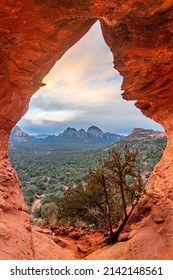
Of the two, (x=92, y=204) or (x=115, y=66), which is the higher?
(x=115, y=66)

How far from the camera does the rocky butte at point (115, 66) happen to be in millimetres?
8367

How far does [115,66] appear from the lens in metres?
11.8

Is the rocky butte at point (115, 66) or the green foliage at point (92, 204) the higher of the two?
the rocky butte at point (115, 66)

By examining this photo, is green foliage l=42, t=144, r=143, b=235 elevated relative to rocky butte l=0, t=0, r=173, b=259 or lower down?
lower down

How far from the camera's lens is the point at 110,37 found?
38.0 feet

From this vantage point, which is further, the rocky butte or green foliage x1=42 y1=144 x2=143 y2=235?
green foliage x1=42 y1=144 x2=143 y2=235

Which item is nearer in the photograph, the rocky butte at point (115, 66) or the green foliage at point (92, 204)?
the rocky butte at point (115, 66)

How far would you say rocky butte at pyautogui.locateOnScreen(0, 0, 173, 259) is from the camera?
8367 millimetres

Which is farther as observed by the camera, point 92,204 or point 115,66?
point 92,204

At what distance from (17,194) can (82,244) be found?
531cm
